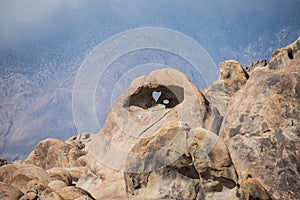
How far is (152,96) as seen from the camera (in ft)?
48.8

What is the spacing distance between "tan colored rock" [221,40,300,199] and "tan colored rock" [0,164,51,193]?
5846 millimetres

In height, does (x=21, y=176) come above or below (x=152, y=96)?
below

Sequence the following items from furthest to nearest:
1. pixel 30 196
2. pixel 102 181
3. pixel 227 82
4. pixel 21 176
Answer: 1. pixel 227 82
2. pixel 102 181
3. pixel 21 176
4. pixel 30 196

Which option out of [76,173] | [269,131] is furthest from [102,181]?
[269,131]

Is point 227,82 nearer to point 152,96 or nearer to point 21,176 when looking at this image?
point 152,96

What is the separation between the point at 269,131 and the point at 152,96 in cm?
715

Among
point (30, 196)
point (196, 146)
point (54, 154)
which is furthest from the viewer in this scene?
point (54, 154)

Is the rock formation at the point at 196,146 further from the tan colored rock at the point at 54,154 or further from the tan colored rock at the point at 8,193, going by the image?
the tan colored rock at the point at 54,154

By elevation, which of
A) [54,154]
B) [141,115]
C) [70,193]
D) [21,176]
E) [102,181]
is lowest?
[70,193]

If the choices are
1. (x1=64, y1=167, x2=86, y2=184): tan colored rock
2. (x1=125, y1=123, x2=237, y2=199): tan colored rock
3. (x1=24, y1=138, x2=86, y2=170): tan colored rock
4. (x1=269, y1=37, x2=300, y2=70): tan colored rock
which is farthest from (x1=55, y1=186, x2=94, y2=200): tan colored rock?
(x1=24, y1=138, x2=86, y2=170): tan colored rock

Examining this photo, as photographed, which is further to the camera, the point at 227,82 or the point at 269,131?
the point at 227,82

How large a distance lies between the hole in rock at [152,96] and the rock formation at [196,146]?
0.05 m

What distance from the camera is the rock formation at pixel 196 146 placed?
697cm

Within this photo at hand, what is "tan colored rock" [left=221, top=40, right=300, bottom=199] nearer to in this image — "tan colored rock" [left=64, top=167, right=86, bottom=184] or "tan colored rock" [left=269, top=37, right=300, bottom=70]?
"tan colored rock" [left=269, top=37, right=300, bottom=70]
